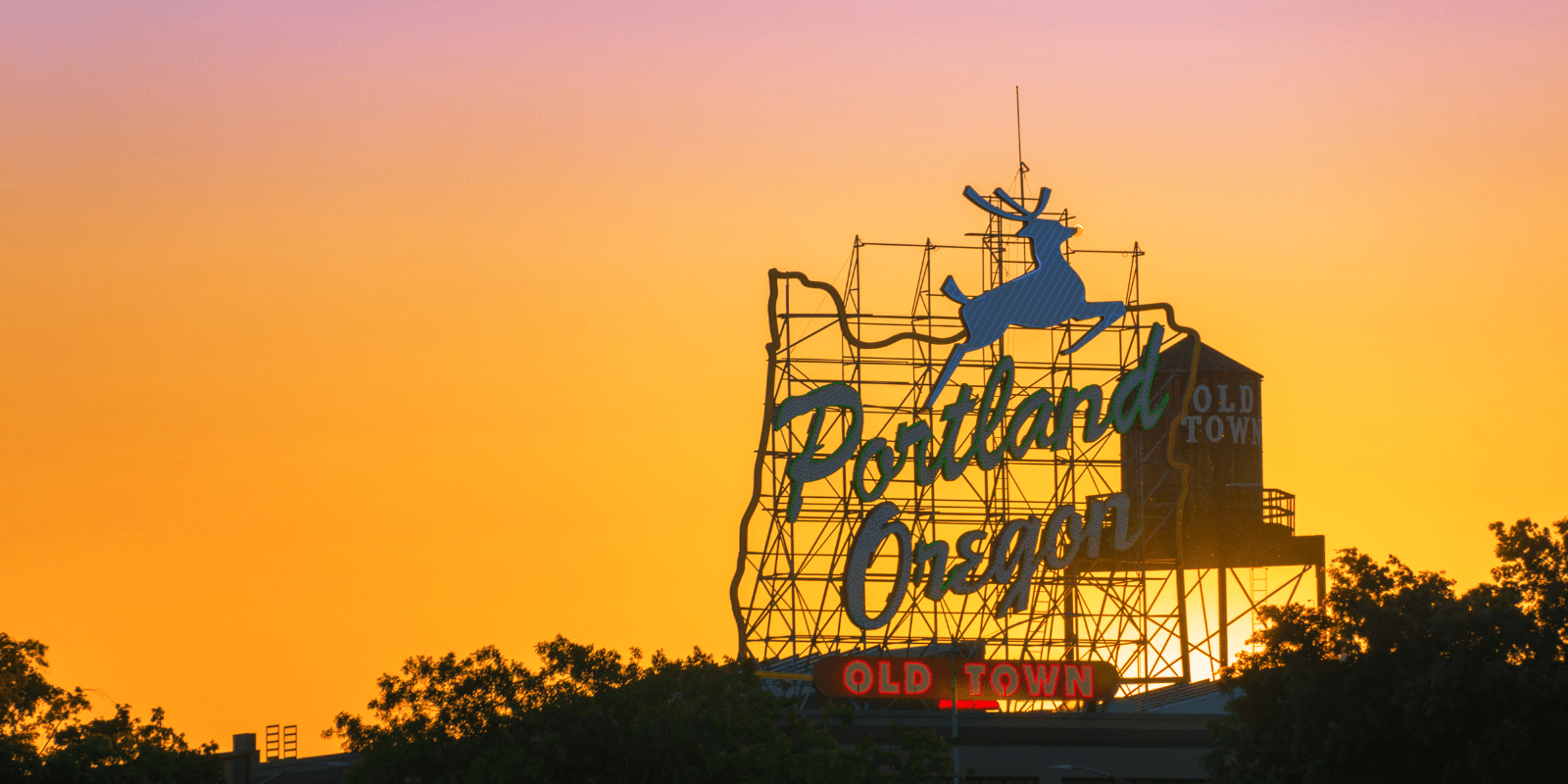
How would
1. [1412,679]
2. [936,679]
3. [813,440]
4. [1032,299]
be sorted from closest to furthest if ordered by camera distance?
[1412,679] < [936,679] < [813,440] < [1032,299]

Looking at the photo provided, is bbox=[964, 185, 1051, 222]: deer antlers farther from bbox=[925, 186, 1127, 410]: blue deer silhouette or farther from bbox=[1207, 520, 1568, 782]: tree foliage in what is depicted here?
bbox=[1207, 520, 1568, 782]: tree foliage

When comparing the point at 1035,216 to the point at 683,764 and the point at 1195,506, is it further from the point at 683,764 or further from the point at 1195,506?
the point at 683,764

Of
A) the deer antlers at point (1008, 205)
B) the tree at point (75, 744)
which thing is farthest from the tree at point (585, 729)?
the deer antlers at point (1008, 205)

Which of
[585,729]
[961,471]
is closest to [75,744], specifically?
[585,729]

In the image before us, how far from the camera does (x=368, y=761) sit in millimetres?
46500

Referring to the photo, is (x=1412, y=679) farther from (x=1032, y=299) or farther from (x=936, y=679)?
(x=1032, y=299)

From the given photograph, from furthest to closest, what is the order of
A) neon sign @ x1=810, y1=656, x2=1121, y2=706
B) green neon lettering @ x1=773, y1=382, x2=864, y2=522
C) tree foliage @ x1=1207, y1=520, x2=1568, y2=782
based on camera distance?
1. green neon lettering @ x1=773, y1=382, x2=864, y2=522
2. neon sign @ x1=810, y1=656, x2=1121, y2=706
3. tree foliage @ x1=1207, y1=520, x2=1568, y2=782

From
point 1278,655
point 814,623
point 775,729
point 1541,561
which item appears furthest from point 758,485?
point 1541,561

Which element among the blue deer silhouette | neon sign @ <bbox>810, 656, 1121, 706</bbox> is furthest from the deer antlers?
neon sign @ <bbox>810, 656, 1121, 706</bbox>

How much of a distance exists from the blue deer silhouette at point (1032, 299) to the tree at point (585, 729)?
657 inches

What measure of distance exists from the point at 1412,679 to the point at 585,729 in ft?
53.9

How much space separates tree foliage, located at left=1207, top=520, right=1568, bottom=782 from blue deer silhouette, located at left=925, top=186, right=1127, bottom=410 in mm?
18593

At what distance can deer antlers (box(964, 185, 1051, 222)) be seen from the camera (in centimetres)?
6381

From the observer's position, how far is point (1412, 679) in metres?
42.2
